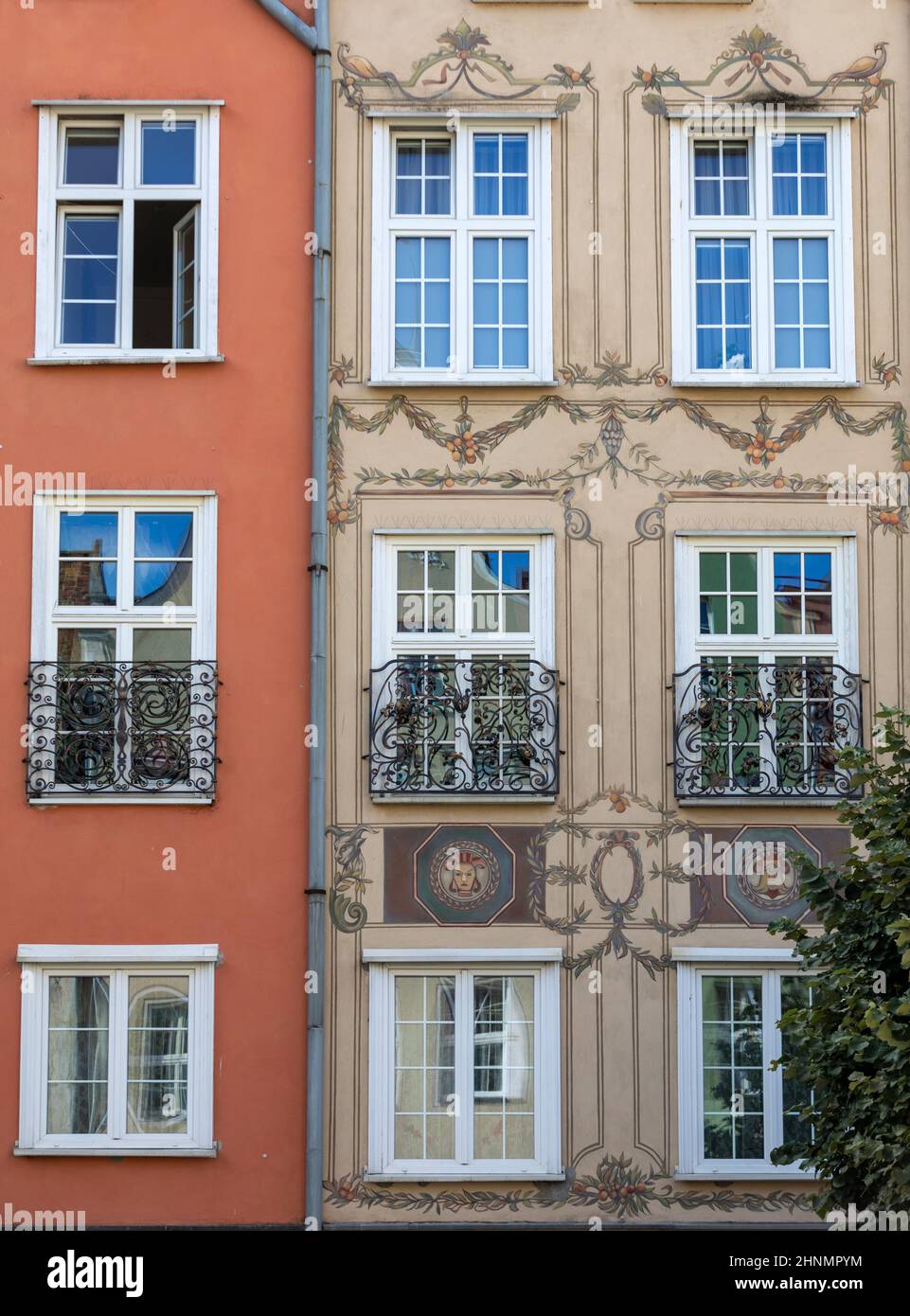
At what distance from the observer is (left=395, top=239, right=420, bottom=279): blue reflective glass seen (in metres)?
17.5

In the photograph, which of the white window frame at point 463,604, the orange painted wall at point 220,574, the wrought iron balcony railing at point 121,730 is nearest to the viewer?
the orange painted wall at point 220,574

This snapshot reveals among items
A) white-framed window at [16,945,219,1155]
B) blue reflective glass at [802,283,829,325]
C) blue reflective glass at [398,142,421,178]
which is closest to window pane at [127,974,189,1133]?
white-framed window at [16,945,219,1155]

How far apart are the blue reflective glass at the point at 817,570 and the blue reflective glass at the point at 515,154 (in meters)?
4.00

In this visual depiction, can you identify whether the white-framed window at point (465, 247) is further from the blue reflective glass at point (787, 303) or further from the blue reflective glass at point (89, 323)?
the blue reflective glass at point (89, 323)

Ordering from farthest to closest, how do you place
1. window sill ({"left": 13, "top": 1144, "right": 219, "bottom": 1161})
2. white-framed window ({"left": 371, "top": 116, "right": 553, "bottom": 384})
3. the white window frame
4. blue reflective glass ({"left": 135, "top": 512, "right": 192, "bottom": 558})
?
white-framed window ({"left": 371, "top": 116, "right": 553, "bottom": 384})
blue reflective glass ({"left": 135, "top": 512, "right": 192, "bottom": 558})
the white window frame
window sill ({"left": 13, "top": 1144, "right": 219, "bottom": 1161})

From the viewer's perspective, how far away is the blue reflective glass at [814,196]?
57.5 ft

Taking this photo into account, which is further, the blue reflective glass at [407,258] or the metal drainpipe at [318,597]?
the blue reflective glass at [407,258]

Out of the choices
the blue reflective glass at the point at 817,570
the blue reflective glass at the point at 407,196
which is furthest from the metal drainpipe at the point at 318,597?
the blue reflective glass at the point at 817,570

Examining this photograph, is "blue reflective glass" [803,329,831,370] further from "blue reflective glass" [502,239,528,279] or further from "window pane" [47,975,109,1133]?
"window pane" [47,975,109,1133]

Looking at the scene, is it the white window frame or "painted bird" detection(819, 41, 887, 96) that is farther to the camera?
"painted bird" detection(819, 41, 887, 96)

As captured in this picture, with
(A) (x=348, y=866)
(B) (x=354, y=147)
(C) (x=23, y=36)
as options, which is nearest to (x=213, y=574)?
(A) (x=348, y=866)

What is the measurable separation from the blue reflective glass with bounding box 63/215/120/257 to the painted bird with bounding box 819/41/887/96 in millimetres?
6006

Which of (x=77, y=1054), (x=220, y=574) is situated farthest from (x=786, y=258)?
(x=77, y=1054)

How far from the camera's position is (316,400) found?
1702 cm
